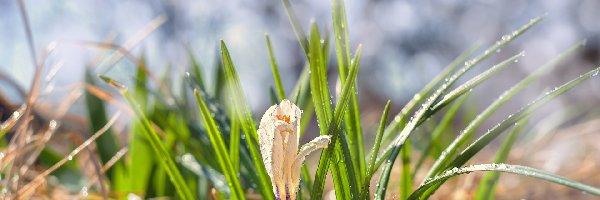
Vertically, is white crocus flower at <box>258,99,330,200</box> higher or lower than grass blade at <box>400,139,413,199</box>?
lower

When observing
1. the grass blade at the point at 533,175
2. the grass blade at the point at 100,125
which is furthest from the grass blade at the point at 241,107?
the grass blade at the point at 100,125

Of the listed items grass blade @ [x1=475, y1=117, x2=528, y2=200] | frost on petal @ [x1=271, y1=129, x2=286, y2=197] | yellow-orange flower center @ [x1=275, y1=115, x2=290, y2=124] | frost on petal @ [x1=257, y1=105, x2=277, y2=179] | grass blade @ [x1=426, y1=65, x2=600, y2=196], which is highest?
grass blade @ [x1=475, y1=117, x2=528, y2=200]

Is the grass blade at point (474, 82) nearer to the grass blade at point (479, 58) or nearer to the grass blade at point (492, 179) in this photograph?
the grass blade at point (479, 58)

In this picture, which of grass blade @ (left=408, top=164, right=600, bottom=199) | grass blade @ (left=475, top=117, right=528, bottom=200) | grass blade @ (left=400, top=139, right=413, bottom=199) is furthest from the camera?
grass blade @ (left=475, top=117, right=528, bottom=200)

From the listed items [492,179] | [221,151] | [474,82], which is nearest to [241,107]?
[221,151]

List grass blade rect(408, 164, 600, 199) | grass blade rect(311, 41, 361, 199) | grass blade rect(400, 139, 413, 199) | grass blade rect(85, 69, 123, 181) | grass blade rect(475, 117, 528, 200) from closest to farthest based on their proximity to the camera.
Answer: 1. grass blade rect(408, 164, 600, 199)
2. grass blade rect(311, 41, 361, 199)
3. grass blade rect(400, 139, 413, 199)
4. grass blade rect(475, 117, 528, 200)
5. grass blade rect(85, 69, 123, 181)

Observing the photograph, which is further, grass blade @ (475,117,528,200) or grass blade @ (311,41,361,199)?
grass blade @ (475,117,528,200)

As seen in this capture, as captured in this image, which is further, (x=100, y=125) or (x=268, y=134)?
(x=100, y=125)

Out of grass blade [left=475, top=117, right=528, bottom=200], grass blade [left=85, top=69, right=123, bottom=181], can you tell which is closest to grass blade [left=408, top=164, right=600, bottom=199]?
grass blade [left=475, top=117, right=528, bottom=200]

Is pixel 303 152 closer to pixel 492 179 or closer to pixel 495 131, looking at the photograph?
pixel 495 131

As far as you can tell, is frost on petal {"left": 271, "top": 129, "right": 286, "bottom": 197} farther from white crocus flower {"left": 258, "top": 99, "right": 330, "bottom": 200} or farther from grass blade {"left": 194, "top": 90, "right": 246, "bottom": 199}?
grass blade {"left": 194, "top": 90, "right": 246, "bottom": 199}
